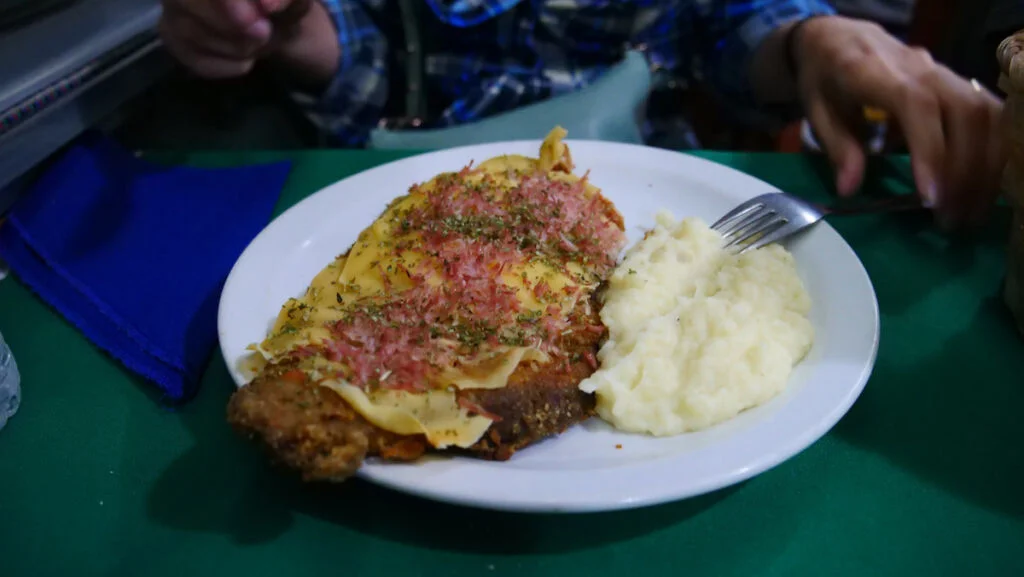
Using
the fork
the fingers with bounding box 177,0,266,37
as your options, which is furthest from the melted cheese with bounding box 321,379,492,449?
the fingers with bounding box 177,0,266,37

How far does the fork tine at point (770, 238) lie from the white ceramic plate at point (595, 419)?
0.16 ft

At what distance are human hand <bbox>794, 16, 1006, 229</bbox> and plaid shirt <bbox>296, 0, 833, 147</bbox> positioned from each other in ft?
1.87

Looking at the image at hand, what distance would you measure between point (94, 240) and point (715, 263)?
6.23ft

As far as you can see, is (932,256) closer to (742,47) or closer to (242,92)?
(742,47)

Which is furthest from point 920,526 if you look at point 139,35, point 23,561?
point 139,35

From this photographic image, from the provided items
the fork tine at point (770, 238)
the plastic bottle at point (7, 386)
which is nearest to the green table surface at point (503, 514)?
the plastic bottle at point (7, 386)

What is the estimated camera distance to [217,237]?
6.90 ft

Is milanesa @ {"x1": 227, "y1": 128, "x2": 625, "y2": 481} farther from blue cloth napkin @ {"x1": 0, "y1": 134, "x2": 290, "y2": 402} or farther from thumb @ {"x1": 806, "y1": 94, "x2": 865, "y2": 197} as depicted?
thumb @ {"x1": 806, "y1": 94, "x2": 865, "y2": 197}

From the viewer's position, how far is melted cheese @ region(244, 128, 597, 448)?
129 cm

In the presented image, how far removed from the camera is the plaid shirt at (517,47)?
2.94 metres

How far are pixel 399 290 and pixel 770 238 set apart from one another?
105cm

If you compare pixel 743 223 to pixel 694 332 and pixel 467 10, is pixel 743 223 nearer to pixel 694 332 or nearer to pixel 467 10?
pixel 694 332

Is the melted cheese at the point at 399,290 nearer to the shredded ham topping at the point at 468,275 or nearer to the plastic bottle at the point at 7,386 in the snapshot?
the shredded ham topping at the point at 468,275

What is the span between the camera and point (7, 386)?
157 cm
